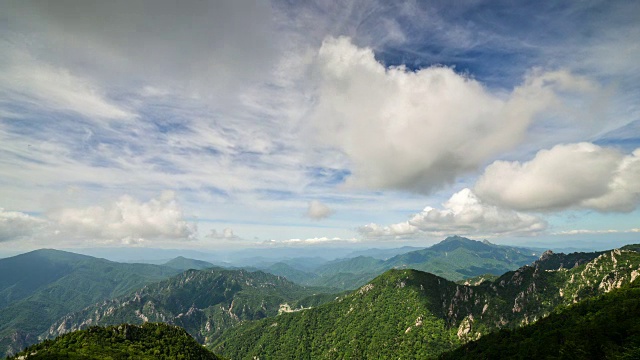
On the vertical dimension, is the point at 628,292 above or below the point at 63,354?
above

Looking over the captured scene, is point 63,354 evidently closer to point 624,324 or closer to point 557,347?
point 557,347

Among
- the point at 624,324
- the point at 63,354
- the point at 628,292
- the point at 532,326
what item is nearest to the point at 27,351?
the point at 63,354

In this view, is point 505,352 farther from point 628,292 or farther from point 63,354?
point 63,354

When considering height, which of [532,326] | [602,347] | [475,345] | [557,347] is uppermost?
[602,347]

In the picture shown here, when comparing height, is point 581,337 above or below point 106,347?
above

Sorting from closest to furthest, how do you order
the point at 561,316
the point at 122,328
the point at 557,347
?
the point at 557,347, the point at 561,316, the point at 122,328

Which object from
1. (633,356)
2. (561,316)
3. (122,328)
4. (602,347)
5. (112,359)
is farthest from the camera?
(122,328)

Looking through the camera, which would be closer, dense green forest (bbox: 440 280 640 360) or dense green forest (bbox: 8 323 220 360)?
dense green forest (bbox: 440 280 640 360)

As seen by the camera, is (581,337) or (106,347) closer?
(581,337)

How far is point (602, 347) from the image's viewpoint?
101 metres

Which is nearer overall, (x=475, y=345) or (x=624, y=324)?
(x=624, y=324)

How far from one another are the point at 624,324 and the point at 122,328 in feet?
844

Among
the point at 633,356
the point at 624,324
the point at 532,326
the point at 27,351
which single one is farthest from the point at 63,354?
the point at 532,326

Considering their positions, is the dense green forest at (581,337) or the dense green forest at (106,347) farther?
the dense green forest at (106,347)
